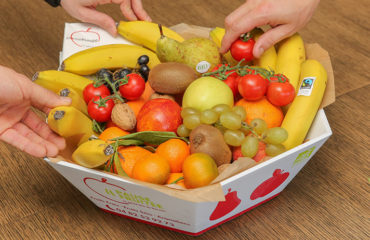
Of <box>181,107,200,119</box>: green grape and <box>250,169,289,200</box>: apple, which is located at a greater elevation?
<box>181,107,200,119</box>: green grape

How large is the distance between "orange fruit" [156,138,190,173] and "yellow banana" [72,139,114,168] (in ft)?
0.35

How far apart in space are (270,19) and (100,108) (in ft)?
1.40

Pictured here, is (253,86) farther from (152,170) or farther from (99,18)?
(99,18)

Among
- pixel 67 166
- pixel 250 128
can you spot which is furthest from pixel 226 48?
pixel 67 166

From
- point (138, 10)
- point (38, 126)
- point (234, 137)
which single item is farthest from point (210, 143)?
point (138, 10)

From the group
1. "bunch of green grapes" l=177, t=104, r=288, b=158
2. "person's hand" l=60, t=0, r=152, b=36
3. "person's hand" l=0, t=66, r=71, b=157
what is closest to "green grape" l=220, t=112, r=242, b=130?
"bunch of green grapes" l=177, t=104, r=288, b=158

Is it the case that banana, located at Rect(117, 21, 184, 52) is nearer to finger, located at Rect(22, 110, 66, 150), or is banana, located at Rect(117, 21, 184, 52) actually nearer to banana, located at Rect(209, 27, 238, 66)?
banana, located at Rect(209, 27, 238, 66)

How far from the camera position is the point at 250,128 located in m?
0.73

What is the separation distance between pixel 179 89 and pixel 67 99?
9.5 inches

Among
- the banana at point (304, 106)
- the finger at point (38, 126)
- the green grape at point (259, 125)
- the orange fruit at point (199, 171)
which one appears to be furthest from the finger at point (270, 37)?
the finger at point (38, 126)

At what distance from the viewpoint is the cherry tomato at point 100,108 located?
822 mm

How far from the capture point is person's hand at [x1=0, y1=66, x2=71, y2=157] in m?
0.74

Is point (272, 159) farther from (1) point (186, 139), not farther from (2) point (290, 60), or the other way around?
(2) point (290, 60)

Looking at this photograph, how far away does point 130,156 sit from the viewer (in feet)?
2.41
